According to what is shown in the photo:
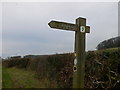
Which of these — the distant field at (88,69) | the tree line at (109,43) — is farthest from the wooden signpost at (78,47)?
the tree line at (109,43)

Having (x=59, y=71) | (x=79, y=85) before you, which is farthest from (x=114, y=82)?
(x=59, y=71)

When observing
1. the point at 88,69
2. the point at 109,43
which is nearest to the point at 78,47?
the point at 88,69

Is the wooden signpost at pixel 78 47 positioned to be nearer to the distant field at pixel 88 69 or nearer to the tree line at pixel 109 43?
the distant field at pixel 88 69

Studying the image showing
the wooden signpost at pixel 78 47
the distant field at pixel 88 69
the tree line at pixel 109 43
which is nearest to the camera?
the wooden signpost at pixel 78 47

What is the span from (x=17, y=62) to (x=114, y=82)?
10.2 meters

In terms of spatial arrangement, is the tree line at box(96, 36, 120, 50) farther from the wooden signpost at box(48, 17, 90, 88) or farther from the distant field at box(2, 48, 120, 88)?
the wooden signpost at box(48, 17, 90, 88)

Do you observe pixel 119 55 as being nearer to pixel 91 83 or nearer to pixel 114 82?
pixel 114 82

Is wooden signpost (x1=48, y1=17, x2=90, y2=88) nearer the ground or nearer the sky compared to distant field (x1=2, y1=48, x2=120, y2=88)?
nearer the sky

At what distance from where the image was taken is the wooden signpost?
257 centimetres

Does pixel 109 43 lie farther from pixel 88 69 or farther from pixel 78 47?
pixel 78 47

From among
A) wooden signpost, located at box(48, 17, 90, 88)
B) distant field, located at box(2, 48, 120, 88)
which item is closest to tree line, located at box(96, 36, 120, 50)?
distant field, located at box(2, 48, 120, 88)

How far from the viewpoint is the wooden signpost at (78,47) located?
2.57 m

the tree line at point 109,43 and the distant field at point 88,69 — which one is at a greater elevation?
the tree line at point 109,43

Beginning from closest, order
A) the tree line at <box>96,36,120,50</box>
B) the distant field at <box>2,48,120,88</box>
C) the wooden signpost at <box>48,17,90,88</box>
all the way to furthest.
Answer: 1. the wooden signpost at <box>48,17,90,88</box>
2. the distant field at <box>2,48,120,88</box>
3. the tree line at <box>96,36,120,50</box>
